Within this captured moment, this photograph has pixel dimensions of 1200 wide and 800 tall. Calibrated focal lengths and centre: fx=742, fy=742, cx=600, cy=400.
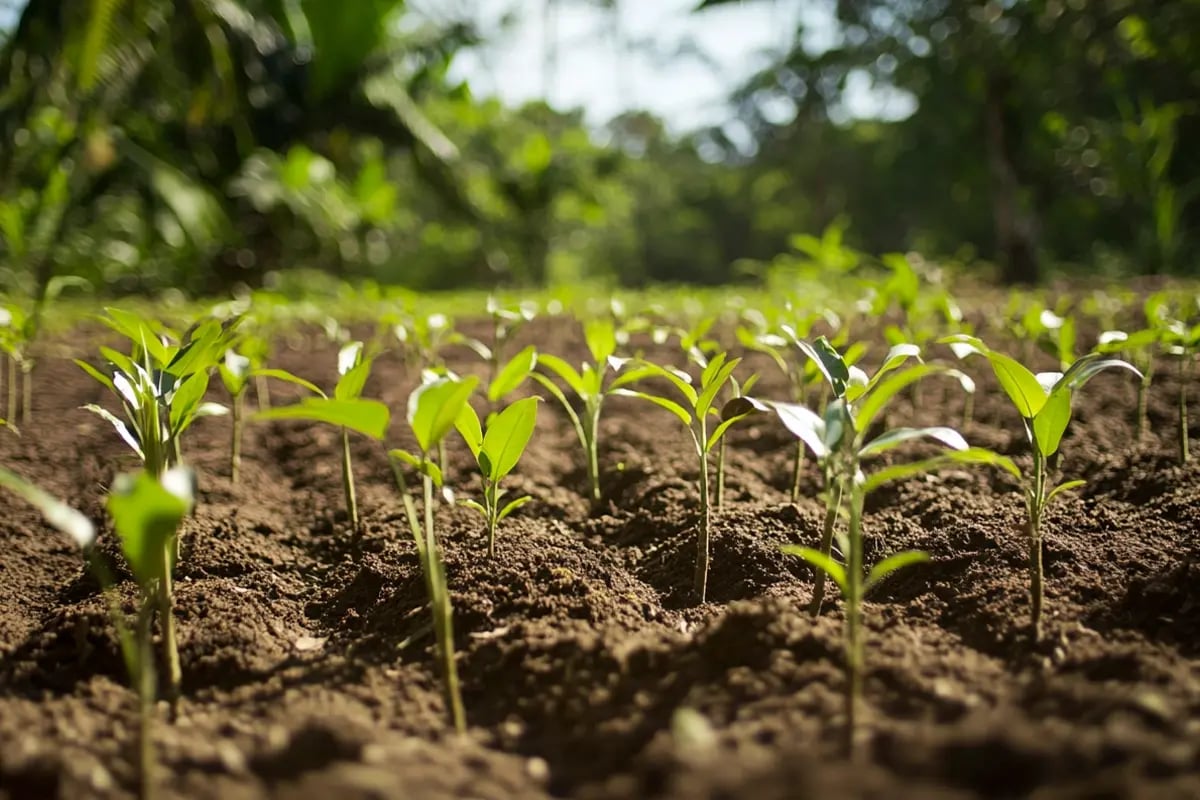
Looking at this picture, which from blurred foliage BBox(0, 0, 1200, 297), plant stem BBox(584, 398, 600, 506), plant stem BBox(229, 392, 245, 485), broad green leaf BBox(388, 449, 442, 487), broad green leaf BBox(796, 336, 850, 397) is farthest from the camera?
blurred foliage BBox(0, 0, 1200, 297)

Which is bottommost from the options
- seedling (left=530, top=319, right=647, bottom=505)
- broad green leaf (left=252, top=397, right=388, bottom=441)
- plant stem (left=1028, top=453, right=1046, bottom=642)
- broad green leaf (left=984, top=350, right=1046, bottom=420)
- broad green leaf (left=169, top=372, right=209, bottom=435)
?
plant stem (left=1028, top=453, right=1046, bottom=642)

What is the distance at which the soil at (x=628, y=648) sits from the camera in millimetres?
731

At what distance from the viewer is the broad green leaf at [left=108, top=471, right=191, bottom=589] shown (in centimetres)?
66

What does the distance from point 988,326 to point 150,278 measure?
27.8 ft

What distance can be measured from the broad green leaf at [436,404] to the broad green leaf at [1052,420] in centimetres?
85

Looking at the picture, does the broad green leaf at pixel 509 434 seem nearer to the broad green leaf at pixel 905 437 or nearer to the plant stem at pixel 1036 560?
the broad green leaf at pixel 905 437

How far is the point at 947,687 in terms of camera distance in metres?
0.91

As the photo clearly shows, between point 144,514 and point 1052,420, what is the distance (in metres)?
1.20

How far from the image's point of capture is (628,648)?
3.43 ft

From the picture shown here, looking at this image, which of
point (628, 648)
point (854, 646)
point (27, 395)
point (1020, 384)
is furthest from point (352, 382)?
point (27, 395)

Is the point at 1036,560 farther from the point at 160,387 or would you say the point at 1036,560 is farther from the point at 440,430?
the point at 160,387

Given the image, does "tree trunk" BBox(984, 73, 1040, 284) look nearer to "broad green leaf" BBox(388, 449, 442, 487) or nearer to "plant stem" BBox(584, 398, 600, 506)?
"plant stem" BBox(584, 398, 600, 506)

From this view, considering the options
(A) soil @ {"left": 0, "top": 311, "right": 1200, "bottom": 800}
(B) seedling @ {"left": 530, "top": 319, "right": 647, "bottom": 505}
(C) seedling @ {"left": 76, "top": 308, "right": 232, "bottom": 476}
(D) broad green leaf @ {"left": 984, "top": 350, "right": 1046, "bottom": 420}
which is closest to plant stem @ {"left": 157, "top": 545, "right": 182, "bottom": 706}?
(A) soil @ {"left": 0, "top": 311, "right": 1200, "bottom": 800}

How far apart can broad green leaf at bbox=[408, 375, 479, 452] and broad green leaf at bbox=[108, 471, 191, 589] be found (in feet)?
0.89
